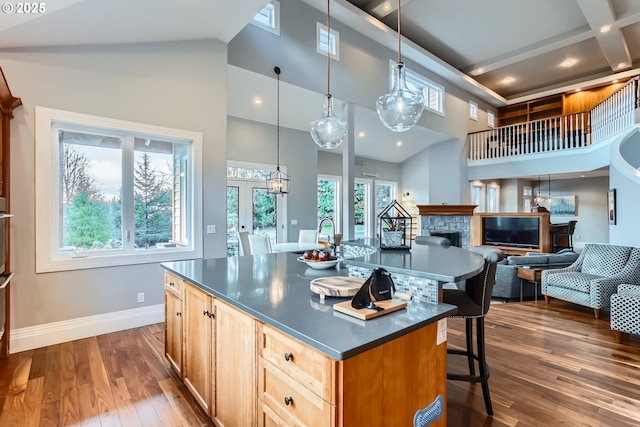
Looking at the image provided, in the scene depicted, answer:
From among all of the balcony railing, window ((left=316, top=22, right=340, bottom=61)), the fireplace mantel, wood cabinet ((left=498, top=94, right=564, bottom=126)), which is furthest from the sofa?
wood cabinet ((left=498, top=94, right=564, bottom=126))

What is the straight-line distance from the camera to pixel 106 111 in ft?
10.8

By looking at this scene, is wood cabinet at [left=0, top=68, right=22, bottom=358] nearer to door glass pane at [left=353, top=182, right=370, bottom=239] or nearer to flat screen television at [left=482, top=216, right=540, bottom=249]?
door glass pane at [left=353, top=182, right=370, bottom=239]

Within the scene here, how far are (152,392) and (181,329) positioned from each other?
494 millimetres

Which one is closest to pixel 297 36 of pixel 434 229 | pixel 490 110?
pixel 434 229

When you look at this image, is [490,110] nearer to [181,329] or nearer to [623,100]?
[623,100]

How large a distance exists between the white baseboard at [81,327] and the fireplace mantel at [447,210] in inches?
273

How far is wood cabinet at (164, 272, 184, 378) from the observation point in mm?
2234

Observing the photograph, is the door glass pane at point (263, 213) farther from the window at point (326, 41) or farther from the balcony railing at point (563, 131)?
the balcony railing at point (563, 131)

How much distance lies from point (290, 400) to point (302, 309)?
1.16 ft

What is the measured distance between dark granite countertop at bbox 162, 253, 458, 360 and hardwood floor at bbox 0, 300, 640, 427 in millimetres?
865

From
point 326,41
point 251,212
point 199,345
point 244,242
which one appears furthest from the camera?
point 251,212

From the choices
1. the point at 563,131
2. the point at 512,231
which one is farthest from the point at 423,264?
the point at 563,131

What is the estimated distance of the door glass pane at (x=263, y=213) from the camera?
6.92m

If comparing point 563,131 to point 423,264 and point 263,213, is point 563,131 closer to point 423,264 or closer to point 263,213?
point 263,213
